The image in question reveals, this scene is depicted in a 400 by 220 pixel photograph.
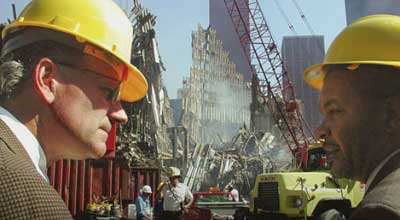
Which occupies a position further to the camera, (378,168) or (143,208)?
(143,208)

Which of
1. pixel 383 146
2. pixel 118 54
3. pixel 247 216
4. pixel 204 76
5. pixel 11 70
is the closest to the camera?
pixel 11 70

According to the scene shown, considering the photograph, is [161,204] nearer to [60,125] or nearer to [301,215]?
[301,215]

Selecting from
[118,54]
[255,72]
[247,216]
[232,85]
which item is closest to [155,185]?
[247,216]

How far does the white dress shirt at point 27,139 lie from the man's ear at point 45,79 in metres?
0.15

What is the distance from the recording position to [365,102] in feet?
5.09

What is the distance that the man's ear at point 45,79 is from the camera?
1.34 metres

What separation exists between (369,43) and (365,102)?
369 mm

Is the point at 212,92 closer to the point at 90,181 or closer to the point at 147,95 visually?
the point at 147,95

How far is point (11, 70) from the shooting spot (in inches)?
53.6

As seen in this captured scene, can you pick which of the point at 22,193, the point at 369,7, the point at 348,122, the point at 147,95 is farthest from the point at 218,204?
the point at 369,7

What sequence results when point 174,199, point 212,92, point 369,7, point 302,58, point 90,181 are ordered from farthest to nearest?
1. point 302,58
2. point 212,92
3. point 369,7
4. point 90,181
5. point 174,199

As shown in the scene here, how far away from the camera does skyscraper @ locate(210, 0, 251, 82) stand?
94.2 meters

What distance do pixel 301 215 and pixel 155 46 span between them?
1953 cm

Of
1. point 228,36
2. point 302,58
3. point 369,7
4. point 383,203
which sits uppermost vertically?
point 228,36
